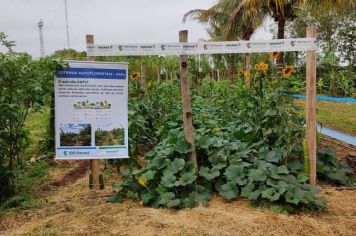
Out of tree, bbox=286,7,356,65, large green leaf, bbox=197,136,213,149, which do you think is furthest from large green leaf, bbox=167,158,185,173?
tree, bbox=286,7,356,65

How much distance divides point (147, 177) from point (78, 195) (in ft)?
3.25

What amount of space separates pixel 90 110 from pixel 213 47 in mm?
1456

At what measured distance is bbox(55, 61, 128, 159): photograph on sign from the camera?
14.7 ft

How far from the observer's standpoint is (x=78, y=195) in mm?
4684

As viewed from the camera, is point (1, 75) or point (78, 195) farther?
point (78, 195)

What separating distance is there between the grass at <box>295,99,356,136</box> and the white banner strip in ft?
10.2

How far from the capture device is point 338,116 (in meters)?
10.7

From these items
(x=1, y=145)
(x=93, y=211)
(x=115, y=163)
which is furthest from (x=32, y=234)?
(x=115, y=163)

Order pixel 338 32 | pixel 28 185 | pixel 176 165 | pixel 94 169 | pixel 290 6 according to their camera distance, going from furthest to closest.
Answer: pixel 338 32, pixel 290 6, pixel 28 185, pixel 94 169, pixel 176 165

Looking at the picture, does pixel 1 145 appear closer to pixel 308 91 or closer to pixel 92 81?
pixel 92 81

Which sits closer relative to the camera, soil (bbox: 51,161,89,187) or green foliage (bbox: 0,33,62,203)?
green foliage (bbox: 0,33,62,203)

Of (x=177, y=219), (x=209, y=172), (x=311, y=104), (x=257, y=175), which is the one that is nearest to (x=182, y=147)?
(x=209, y=172)

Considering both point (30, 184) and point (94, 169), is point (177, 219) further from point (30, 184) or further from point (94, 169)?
point (30, 184)

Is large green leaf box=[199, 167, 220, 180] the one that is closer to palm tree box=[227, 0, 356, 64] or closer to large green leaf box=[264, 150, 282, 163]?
large green leaf box=[264, 150, 282, 163]
